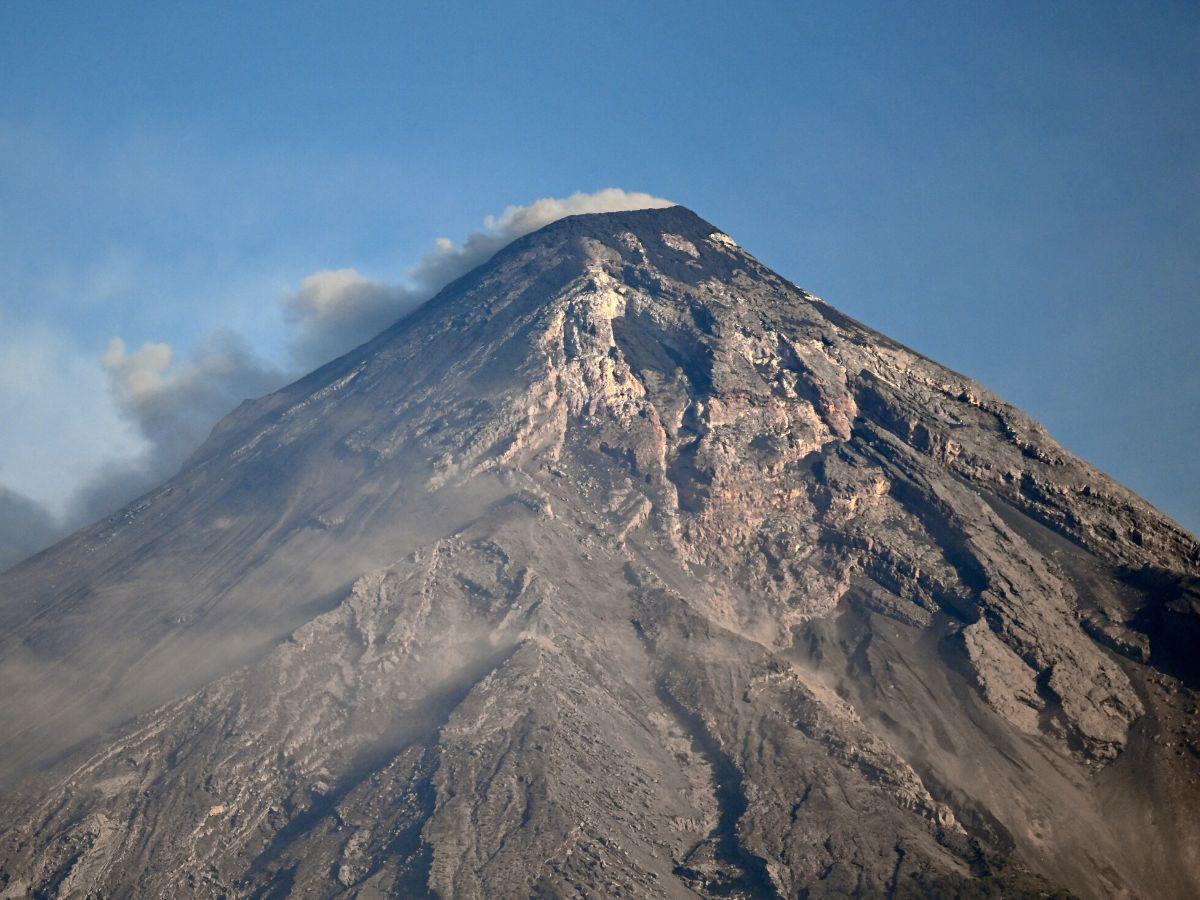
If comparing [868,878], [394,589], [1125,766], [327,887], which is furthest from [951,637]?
[327,887]

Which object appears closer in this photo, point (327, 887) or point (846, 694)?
point (327, 887)

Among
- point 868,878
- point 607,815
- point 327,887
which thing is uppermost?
point 868,878

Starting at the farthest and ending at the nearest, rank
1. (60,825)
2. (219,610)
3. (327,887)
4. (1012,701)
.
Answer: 1. (219,610)
2. (1012,701)
3. (60,825)
4. (327,887)

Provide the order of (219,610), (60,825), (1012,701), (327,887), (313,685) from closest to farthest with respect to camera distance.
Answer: (327,887) < (60,825) < (313,685) < (1012,701) < (219,610)

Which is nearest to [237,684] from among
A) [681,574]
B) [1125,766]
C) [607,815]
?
[607,815]

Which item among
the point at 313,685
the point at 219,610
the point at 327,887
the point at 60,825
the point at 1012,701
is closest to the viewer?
the point at 327,887

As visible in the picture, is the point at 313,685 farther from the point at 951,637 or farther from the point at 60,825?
the point at 951,637

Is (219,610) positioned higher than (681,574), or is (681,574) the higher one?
(681,574)

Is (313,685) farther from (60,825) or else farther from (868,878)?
(868,878)

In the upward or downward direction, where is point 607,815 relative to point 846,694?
downward
